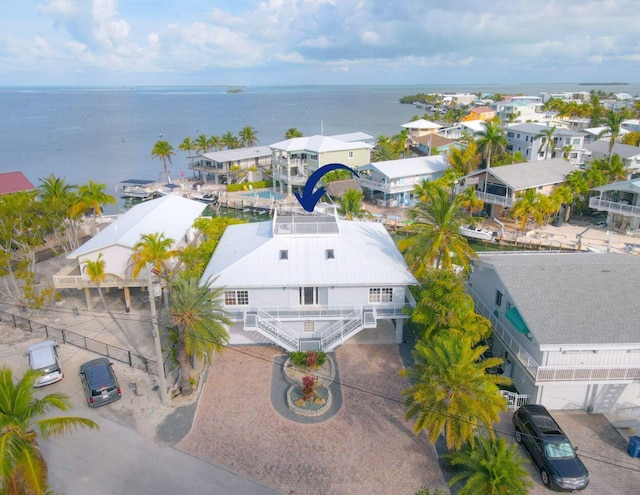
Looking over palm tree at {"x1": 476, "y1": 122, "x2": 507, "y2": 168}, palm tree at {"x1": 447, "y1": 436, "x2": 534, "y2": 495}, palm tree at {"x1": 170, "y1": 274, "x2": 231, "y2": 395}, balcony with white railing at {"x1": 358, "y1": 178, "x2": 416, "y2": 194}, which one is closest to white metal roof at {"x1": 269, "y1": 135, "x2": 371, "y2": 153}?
balcony with white railing at {"x1": 358, "y1": 178, "x2": 416, "y2": 194}

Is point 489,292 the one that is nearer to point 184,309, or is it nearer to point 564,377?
point 564,377

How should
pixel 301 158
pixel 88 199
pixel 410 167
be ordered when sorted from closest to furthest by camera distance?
pixel 88 199, pixel 410 167, pixel 301 158

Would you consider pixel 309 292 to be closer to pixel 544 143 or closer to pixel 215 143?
pixel 544 143

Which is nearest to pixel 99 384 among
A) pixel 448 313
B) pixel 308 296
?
pixel 308 296

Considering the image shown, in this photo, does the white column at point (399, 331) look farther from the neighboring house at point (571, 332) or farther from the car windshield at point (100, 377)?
the car windshield at point (100, 377)

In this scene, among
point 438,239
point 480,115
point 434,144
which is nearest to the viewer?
point 438,239

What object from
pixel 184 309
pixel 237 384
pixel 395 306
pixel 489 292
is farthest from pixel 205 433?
pixel 489 292

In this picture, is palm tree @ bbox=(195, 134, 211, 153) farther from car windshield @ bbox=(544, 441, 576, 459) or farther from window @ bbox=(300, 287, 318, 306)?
car windshield @ bbox=(544, 441, 576, 459)
